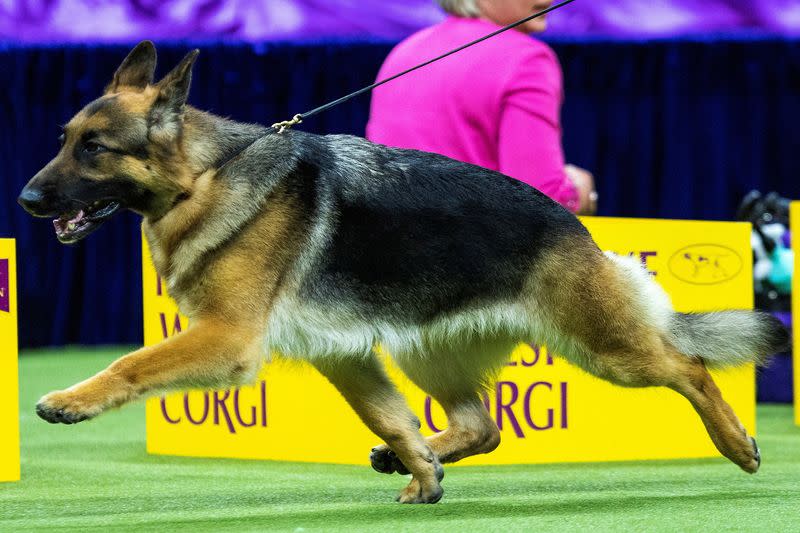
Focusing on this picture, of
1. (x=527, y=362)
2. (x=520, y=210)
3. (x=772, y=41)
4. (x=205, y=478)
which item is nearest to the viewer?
(x=520, y=210)

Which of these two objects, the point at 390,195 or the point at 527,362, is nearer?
the point at 390,195

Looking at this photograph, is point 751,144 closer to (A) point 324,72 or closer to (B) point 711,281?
(A) point 324,72

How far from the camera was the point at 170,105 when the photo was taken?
12.5ft

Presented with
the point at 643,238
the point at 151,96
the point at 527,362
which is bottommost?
the point at 527,362

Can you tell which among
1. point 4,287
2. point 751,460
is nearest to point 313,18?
point 4,287

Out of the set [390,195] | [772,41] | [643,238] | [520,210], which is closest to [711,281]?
[643,238]

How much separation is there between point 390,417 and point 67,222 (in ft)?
3.88

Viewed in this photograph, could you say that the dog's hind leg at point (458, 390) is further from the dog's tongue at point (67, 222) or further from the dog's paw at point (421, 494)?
the dog's tongue at point (67, 222)

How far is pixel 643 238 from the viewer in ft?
17.1

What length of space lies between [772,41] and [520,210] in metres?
5.36

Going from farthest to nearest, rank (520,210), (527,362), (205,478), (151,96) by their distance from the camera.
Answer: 1. (527,362)
2. (205,478)
3. (520,210)
4. (151,96)

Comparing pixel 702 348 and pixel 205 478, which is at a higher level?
pixel 702 348

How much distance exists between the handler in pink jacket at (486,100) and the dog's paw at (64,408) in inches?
68.7

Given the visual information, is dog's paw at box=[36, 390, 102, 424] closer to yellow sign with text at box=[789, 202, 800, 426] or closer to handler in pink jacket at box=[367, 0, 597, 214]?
handler in pink jacket at box=[367, 0, 597, 214]
